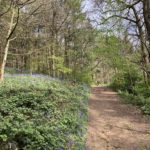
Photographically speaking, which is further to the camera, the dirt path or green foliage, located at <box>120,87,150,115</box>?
green foliage, located at <box>120,87,150,115</box>

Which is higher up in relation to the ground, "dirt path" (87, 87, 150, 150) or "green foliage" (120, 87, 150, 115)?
"green foliage" (120, 87, 150, 115)

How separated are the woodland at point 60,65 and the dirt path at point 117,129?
498mm

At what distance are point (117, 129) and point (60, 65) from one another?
1628 cm

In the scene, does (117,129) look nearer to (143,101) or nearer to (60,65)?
(143,101)

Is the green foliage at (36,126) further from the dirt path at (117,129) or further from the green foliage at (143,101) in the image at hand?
the green foliage at (143,101)

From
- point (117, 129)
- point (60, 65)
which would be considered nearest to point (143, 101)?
point (117, 129)

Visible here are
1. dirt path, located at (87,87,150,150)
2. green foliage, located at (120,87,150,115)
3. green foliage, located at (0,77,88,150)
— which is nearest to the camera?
green foliage, located at (0,77,88,150)

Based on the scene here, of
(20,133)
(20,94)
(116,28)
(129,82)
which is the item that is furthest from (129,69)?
(20,133)

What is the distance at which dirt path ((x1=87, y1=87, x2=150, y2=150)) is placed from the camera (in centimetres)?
929

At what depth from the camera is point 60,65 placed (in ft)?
88.8

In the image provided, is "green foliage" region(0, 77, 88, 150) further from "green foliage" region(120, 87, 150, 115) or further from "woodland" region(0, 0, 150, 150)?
"green foliage" region(120, 87, 150, 115)

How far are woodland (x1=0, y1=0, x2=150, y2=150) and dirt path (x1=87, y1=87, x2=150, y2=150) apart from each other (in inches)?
19.6

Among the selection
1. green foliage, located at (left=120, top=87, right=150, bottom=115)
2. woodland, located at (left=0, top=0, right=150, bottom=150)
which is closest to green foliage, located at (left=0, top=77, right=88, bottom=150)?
woodland, located at (left=0, top=0, right=150, bottom=150)

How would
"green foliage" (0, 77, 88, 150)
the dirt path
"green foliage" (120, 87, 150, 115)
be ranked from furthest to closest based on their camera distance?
"green foliage" (120, 87, 150, 115) → the dirt path → "green foliage" (0, 77, 88, 150)
